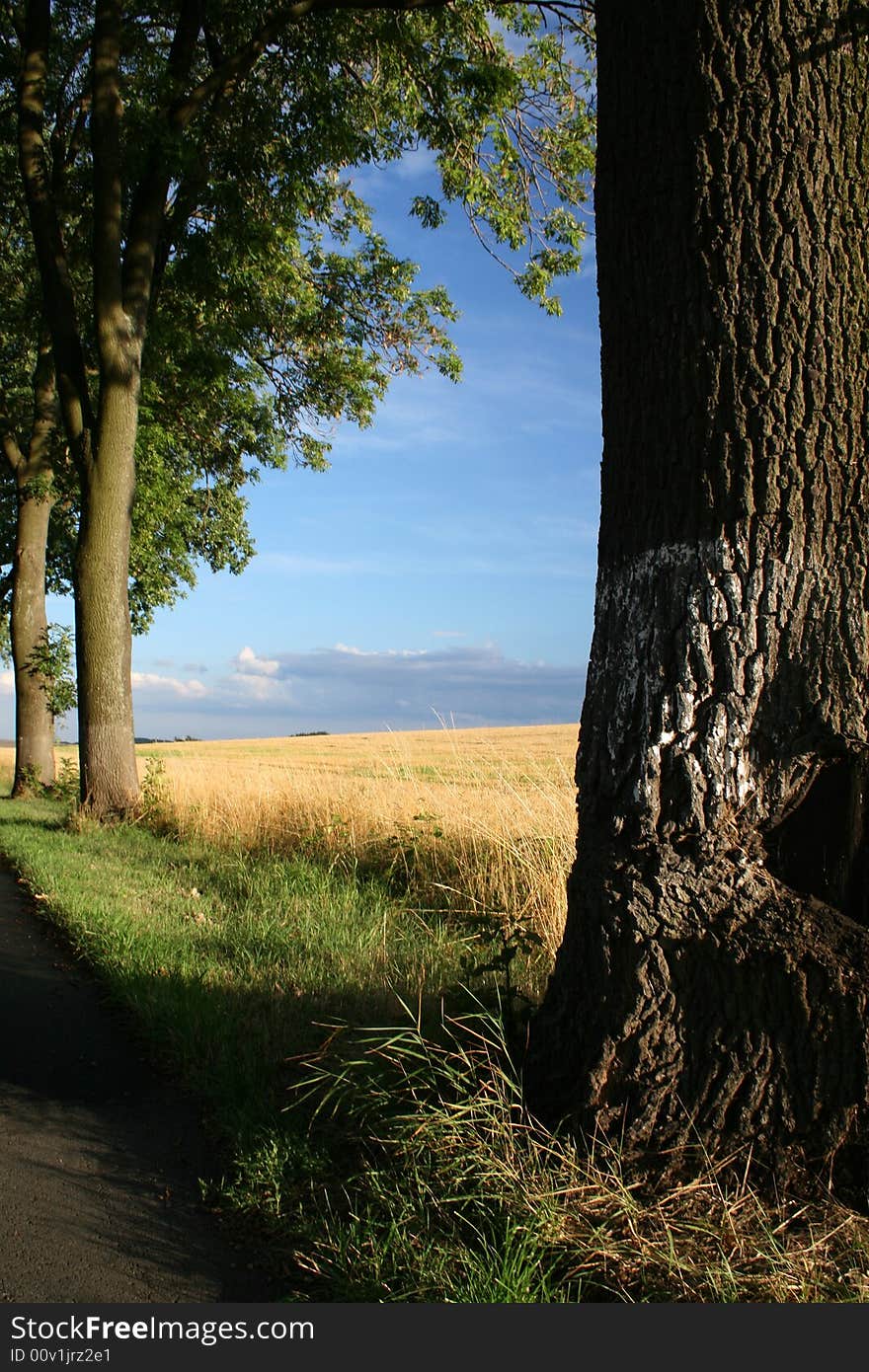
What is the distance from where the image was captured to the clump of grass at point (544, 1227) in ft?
8.80

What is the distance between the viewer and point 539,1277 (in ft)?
8.96

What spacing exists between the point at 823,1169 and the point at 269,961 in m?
3.24

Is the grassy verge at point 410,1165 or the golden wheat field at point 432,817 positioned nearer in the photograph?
the grassy verge at point 410,1165

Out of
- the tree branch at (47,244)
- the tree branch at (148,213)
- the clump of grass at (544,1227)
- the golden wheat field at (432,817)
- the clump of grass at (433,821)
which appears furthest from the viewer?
the tree branch at (47,244)

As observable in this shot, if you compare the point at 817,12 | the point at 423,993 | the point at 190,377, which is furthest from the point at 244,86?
the point at 423,993

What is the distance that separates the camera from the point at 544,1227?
9.34ft

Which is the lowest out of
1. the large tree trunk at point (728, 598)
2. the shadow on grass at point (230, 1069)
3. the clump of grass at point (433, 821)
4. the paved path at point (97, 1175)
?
the paved path at point (97, 1175)

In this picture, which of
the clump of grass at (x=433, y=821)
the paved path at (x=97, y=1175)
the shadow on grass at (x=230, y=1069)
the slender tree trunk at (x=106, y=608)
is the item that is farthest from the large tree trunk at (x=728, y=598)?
A: the slender tree trunk at (x=106, y=608)

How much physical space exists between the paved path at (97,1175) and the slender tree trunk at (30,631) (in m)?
15.1

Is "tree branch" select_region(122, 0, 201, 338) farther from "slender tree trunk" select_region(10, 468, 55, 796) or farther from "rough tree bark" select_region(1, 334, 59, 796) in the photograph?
"slender tree trunk" select_region(10, 468, 55, 796)

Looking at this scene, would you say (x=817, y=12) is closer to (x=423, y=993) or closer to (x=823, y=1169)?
(x=823, y=1169)

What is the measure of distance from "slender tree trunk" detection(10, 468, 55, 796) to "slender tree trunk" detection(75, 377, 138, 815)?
740cm

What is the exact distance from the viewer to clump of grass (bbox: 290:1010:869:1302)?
8.80 ft

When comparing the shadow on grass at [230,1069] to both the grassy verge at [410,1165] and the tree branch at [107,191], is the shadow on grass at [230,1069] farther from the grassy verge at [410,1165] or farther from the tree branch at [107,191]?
the tree branch at [107,191]
